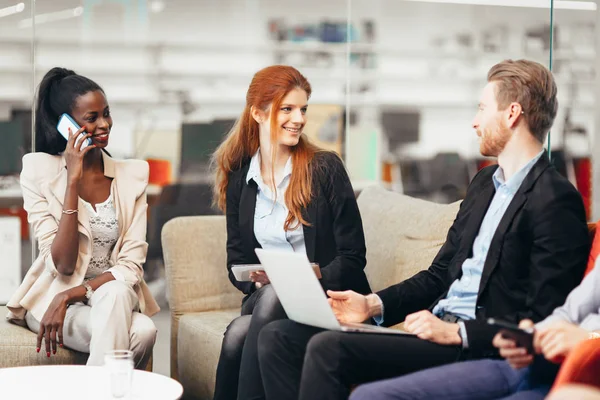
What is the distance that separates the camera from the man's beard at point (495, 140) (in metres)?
2.65

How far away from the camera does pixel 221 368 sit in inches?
125

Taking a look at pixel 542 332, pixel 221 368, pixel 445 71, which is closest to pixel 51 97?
pixel 221 368

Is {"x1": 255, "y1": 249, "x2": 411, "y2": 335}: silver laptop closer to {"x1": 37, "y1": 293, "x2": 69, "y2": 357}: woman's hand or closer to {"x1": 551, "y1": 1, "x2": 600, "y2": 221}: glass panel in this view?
{"x1": 37, "y1": 293, "x2": 69, "y2": 357}: woman's hand

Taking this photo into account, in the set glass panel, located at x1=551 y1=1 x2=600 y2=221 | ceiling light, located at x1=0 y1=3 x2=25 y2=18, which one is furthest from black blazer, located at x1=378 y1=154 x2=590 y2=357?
ceiling light, located at x1=0 y1=3 x2=25 y2=18

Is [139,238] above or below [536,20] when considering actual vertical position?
below

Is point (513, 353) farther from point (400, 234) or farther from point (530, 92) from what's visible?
point (400, 234)

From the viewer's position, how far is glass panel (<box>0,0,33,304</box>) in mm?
4906

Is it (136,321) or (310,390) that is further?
(136,321)

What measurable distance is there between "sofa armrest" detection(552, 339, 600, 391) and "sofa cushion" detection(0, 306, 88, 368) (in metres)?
1.81

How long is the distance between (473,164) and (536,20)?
0.88 metres

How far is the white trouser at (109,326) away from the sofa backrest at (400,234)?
90 centimetres

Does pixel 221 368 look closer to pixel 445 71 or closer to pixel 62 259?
pixel 62 259

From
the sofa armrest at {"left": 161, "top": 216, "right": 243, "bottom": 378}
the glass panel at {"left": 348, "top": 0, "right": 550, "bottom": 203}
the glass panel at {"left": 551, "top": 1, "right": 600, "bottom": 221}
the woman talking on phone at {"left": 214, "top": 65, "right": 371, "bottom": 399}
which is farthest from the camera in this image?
the glass panel at {"left": 348, "top": 0, "right": 550, "bottom": 203}

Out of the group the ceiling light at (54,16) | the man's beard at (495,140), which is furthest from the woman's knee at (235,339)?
the ceiling light at (54,16)
